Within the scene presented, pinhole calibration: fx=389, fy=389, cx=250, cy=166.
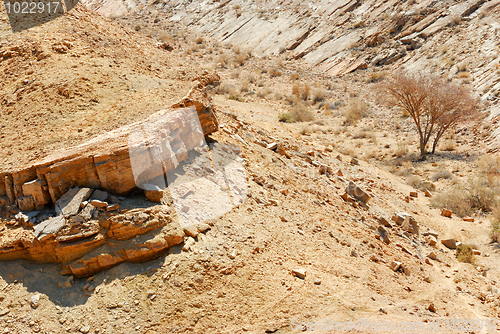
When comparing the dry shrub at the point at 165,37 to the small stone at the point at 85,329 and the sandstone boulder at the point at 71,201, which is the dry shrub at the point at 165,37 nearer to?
the sandstone boulder at the point at 71,201

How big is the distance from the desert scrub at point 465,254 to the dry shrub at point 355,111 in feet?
26.8

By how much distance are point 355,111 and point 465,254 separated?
9175mm

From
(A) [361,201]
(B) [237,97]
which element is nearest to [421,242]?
(A) [361,201]

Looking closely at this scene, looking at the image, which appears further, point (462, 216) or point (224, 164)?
point (462, 216)

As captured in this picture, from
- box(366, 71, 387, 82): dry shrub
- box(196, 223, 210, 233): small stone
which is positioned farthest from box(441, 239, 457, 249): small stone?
box(366, 71, 387, 82): dry shrub

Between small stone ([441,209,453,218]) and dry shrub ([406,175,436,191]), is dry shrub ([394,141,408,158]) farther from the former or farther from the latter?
small stone ([441,209,453,218])

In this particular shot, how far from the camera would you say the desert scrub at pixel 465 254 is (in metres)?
6.85

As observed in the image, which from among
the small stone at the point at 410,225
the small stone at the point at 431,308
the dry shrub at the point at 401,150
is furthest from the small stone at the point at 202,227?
the dry shrub at the point at 401,150

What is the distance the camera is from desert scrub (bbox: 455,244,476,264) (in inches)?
270

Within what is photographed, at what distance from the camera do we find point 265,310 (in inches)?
164

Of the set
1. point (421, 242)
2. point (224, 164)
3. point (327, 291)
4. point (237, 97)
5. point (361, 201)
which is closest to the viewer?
point (327, 291)

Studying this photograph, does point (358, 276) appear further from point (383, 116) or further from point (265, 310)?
point (383, 116)

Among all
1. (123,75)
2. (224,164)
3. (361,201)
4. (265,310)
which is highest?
(123,75)

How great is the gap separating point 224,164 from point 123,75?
7.20 feet
